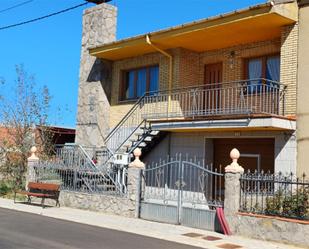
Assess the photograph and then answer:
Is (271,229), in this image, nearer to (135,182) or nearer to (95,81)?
(135,182)

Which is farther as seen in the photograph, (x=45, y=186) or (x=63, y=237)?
(x=45, y=186)

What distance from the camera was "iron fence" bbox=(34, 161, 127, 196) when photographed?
52.9 ft

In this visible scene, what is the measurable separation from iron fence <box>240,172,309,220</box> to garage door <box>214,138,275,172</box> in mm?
3624

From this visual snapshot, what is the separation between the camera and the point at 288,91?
15164 millimetres

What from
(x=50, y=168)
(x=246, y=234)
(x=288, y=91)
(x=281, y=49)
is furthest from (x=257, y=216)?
(x=50, y=168)

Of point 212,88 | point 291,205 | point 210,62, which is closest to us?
point 291,205

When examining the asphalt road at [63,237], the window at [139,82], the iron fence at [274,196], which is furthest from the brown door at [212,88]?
the asphalt road at [63,237]

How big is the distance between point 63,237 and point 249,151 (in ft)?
26.5

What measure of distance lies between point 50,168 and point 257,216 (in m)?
9.39

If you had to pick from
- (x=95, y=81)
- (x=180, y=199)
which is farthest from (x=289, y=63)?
(x=95, y=81)

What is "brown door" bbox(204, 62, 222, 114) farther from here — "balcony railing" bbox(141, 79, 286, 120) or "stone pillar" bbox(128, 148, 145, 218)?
"stone pillar" bbox(128, 148, 145, 218)

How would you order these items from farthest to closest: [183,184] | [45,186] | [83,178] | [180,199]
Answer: [45,186] → [83,178] → [183,184] → [180,199]

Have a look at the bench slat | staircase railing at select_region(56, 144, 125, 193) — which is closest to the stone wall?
staircase railing at select_region(56, 144, 125, 193)

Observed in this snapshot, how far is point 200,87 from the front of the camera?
18797 mm
